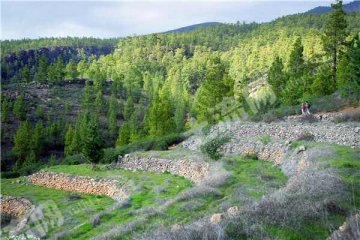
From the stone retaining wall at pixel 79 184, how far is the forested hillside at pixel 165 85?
131 inches

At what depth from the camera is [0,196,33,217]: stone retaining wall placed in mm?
29438

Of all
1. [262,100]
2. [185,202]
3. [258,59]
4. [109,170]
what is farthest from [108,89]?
[185,202]

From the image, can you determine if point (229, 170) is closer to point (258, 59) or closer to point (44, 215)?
point (44, 215)

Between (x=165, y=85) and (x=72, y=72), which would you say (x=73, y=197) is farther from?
(x=72, y=72)

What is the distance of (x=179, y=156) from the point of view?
3189 cm

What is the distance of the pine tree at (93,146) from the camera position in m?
36.0

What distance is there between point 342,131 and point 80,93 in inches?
3622

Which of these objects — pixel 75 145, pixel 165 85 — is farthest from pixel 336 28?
pixel 165 85

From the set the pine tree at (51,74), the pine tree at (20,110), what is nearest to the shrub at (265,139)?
the pine tree at (20,110)

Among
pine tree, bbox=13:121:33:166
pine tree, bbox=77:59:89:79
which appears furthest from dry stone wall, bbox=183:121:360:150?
pine tree, bbox=77:59:89:79

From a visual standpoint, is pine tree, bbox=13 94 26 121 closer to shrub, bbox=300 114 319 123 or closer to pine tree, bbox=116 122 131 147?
pine tree, bbox=116 122 131 147

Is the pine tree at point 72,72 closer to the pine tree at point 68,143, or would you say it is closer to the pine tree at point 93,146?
the pine tree at point 68,143

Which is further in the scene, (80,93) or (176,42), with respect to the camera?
(176,42)

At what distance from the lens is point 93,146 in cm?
3622
